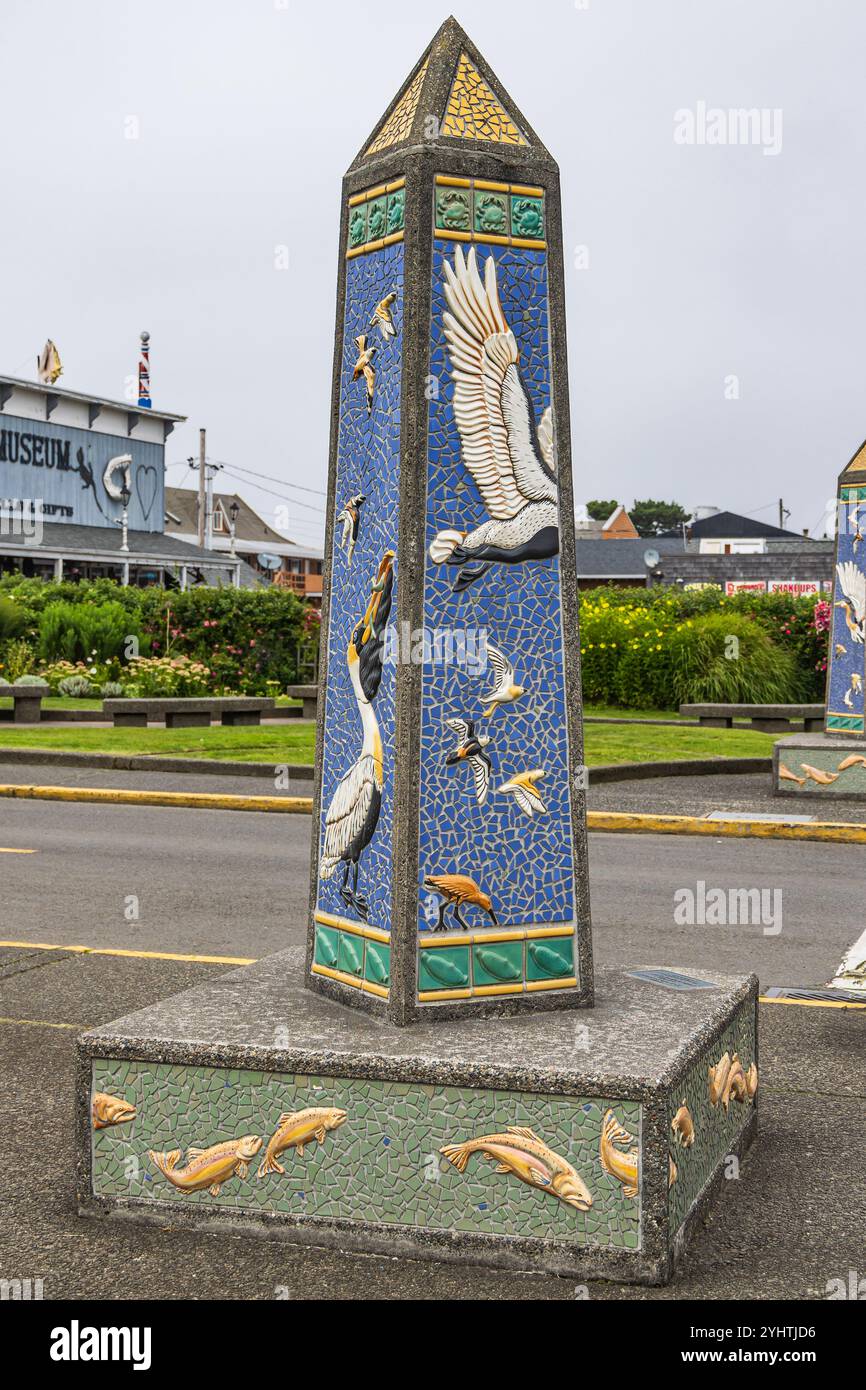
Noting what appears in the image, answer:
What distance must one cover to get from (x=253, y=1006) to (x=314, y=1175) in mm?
665

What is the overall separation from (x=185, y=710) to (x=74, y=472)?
2495 cm

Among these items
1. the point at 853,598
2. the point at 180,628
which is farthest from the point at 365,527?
the point at 180,628

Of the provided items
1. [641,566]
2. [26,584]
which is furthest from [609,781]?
[641,566]

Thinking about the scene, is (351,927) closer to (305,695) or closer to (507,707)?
(507,707)

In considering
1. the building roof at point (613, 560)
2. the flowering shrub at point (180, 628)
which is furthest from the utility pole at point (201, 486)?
the flowering shrub at point (180, 628)

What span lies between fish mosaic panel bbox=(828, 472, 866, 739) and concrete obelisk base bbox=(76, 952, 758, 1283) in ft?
35.3

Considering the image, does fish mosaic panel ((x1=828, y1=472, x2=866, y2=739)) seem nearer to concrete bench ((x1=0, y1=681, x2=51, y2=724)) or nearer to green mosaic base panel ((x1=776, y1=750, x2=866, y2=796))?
green mosaic base panel ((x1=776, y1=750, x2=866, y2=796))

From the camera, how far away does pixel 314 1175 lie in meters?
3.78

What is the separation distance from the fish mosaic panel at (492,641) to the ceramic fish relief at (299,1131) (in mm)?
476

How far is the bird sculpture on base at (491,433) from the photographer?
4211 millimetres

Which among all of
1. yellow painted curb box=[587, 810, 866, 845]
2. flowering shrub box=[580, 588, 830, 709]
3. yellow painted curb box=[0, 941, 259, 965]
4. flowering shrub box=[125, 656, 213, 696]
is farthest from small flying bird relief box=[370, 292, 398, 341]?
flowering shrub box=[580, 588, 830, 709]

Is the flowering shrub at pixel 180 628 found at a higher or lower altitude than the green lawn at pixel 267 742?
higher

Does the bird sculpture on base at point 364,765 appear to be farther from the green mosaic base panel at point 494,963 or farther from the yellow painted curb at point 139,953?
the yellow painted curb at point 139,953

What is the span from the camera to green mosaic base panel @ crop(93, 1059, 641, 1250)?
3.59 meters
